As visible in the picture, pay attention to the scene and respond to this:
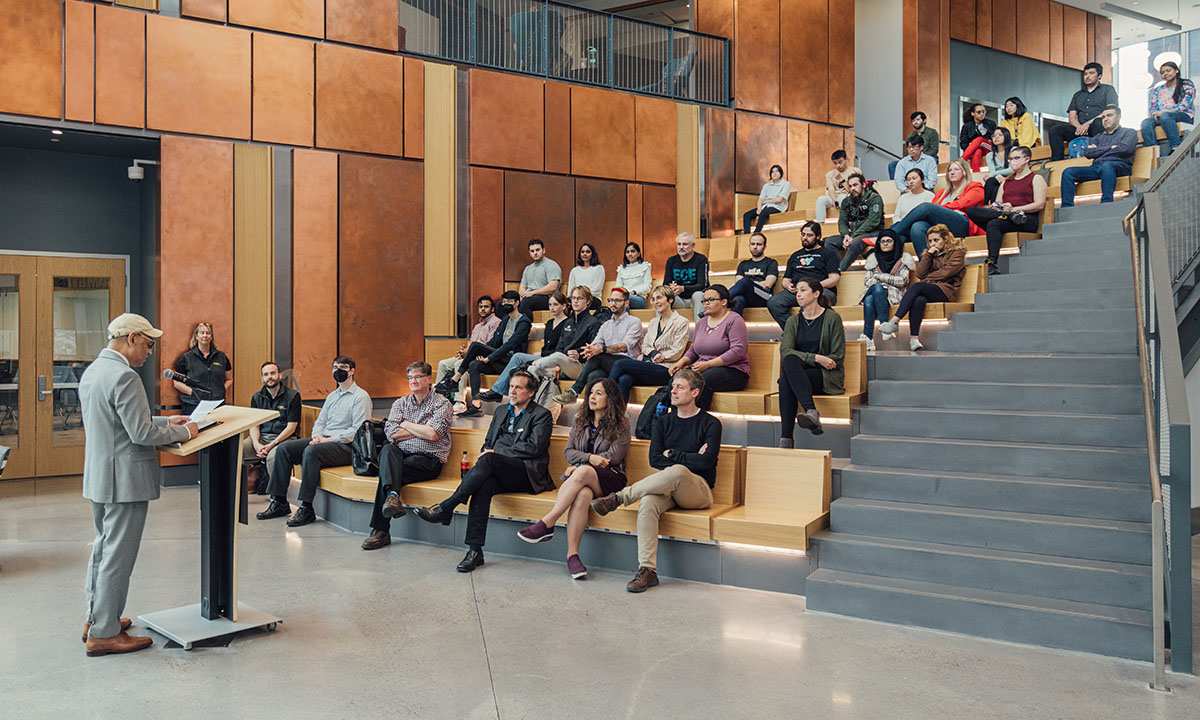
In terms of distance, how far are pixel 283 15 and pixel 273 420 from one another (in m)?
4.04

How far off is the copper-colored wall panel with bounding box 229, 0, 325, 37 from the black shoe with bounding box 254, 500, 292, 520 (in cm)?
465

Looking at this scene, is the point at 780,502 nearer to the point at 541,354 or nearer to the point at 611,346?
the point at 611,346

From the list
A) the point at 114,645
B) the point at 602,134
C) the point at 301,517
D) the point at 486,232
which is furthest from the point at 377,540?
the point at 602,134

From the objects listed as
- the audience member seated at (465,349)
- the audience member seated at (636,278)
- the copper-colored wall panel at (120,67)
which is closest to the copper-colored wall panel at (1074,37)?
the audience member seated at (636,278)

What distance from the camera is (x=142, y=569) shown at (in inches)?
205

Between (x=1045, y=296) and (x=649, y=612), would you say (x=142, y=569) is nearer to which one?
(x=649, y=612)

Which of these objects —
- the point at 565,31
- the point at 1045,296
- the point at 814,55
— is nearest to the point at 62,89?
the point at 565,31

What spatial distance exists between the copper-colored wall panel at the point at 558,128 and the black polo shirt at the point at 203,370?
4224mm

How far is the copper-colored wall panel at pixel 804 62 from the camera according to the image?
12.2 metres

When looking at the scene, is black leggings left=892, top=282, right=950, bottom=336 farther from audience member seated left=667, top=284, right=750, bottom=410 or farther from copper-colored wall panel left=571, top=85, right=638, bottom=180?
copper-colored wall panel left=571, top=85, right=638, bottom=180

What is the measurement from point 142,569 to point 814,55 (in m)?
10.7

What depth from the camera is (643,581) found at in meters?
4.86

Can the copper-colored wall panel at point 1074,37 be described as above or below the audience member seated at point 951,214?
above

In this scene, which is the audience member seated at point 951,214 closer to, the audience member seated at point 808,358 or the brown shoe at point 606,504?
the audience member seated at point 808,358
